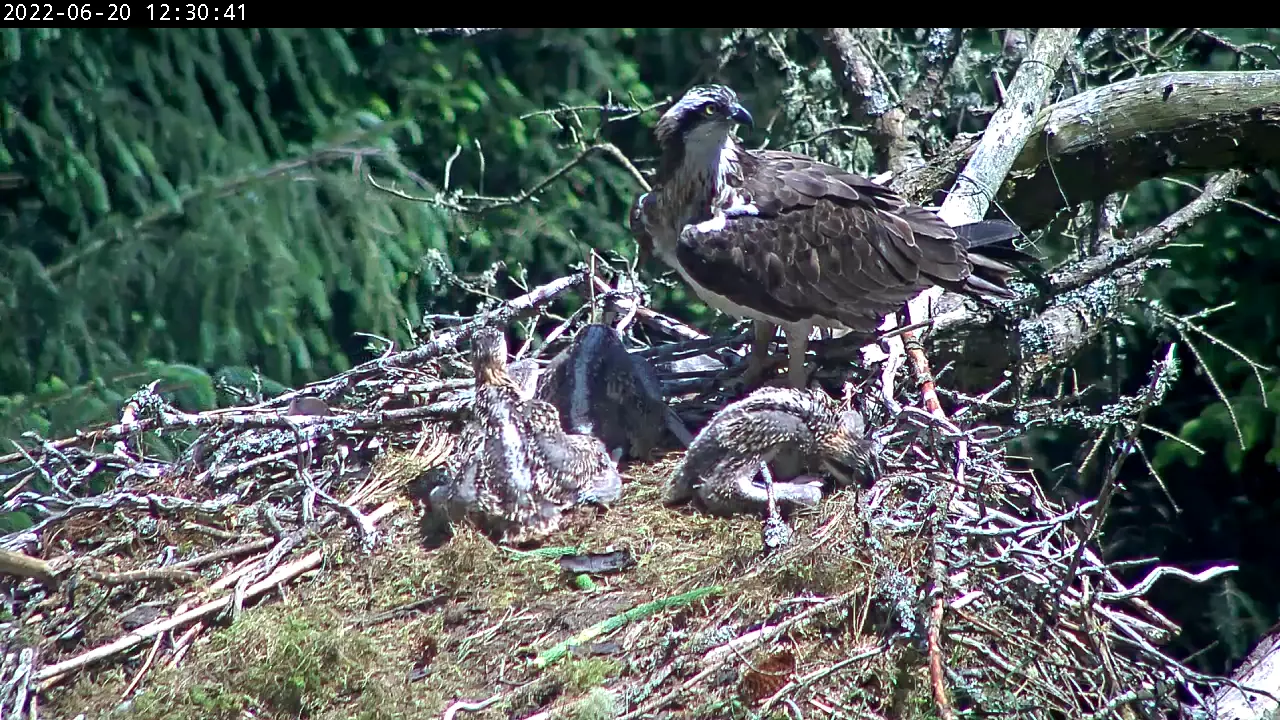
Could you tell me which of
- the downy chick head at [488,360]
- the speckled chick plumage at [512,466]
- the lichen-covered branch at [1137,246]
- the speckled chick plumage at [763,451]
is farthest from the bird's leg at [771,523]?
the lichen-covered branch at [1137,246]

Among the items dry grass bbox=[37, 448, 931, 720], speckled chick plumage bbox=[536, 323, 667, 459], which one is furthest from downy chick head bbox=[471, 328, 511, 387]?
dry grass bbox=[37, 448, 931, 720]

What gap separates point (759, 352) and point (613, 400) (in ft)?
2.43

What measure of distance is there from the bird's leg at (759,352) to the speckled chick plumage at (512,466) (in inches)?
33.8

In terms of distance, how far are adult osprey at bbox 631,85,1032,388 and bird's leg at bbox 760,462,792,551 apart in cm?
84

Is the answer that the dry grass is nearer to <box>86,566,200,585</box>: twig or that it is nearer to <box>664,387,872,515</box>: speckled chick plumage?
<box>664,387,872,515</box>: speckled chick plumage

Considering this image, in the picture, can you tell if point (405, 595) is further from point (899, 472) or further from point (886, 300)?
point (886, 300)

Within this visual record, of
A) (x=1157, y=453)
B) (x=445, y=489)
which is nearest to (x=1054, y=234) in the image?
(x=1157, y=453)

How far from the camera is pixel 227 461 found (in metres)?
4.92

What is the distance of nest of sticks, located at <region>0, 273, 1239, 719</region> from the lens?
3.66 meters

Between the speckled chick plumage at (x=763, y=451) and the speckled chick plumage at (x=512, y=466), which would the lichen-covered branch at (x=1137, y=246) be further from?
the speckled chick plumage at (x=512, y=466)

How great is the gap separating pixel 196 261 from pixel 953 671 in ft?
→ 12.1

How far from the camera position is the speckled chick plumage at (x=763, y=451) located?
444 centimetres

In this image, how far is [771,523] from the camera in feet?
13.6

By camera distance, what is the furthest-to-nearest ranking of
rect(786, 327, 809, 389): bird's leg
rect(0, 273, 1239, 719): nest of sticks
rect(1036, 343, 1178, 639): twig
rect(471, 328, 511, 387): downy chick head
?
rect(786, 327, 809, 389): bird's leg < rect(471, 328, 511, 387): downy chick head < rect(0, 273, 1239, 719): nest of sticks < rect(1036, 343, 1178, 639): twig
